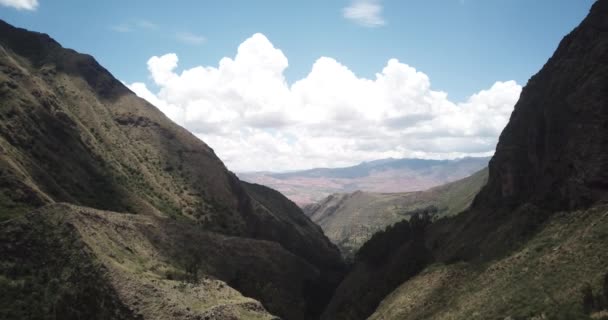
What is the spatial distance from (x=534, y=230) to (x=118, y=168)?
99994 millimetres

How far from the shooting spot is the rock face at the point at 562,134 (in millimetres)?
61188

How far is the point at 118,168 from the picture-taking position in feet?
387

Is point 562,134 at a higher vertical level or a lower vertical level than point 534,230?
higher

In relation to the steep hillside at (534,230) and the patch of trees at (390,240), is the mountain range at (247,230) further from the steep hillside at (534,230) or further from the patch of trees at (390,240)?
the patch of trees at (390,240)

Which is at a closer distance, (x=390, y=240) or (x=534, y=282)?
(x=534, y=282)

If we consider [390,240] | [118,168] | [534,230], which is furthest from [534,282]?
[118,168]

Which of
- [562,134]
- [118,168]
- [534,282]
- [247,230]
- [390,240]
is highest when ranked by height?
[562,134]

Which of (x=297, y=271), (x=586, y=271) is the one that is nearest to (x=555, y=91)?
(x=586, y=271)

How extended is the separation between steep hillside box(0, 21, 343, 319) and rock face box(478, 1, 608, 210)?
170 feet

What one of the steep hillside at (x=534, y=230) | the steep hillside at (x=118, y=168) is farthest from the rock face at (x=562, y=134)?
the steep hillside at (x=118, y=168)

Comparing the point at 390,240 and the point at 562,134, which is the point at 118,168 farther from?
the point at 562,134

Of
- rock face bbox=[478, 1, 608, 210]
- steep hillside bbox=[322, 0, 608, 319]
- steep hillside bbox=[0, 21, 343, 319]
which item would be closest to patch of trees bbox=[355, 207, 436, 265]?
steep hillside bbox=[322, 0, 608, 319]

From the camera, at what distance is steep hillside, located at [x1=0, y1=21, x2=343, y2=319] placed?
277 ft

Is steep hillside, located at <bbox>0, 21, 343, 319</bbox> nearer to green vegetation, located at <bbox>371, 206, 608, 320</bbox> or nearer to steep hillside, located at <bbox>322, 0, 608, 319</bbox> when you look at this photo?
steep hillside, located at <bbox>322, 0, 608, 319</bbox>
